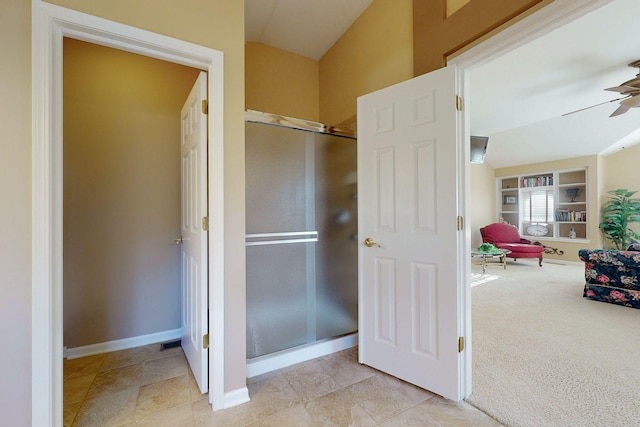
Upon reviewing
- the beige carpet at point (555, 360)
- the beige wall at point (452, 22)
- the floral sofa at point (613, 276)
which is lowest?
the beige carpet at point (555, 360)

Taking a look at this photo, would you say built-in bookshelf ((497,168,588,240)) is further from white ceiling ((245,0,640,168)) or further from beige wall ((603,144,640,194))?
white ceiling ((245,0,640,168))

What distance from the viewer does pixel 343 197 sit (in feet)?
7.49

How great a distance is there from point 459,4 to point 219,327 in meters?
2.39

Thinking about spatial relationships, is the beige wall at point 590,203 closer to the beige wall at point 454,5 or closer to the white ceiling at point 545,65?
the white ceiling at point 545,65

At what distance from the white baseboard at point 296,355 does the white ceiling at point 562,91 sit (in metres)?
3.04

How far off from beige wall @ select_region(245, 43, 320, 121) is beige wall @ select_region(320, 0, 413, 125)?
0.13 meters

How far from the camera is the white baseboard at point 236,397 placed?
1562mm

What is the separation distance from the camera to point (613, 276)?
10.5 feet

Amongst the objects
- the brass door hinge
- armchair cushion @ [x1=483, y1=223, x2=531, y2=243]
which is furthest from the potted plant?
the brass door hinge

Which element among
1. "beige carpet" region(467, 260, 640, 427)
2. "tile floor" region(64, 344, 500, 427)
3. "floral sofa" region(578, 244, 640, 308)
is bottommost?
"tile floor" region(64, 344, 500, 427)

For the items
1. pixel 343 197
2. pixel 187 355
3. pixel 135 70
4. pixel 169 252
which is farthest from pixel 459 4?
pixel 187 355

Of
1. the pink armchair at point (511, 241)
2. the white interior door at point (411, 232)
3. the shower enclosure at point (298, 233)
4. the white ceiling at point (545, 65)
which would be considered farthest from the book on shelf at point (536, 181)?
the white interior door at point (411, 232)

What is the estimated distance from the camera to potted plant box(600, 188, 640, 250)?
530 cm

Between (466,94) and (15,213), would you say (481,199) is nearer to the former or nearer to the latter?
(466,94)
